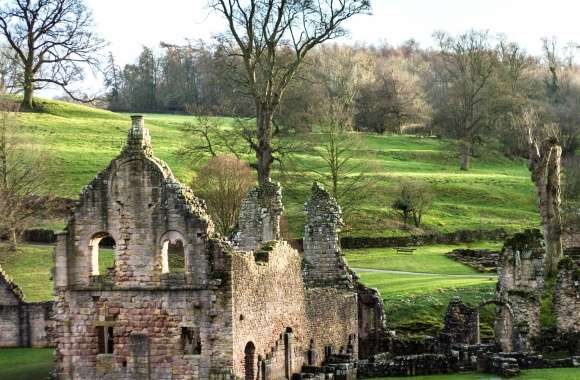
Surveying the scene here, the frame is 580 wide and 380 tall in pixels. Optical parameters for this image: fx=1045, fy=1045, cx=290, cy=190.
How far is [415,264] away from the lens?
53.2 metres

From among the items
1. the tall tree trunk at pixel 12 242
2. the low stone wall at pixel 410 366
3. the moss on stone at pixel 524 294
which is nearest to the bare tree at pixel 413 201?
the tall tree trunk at pixel 12 242

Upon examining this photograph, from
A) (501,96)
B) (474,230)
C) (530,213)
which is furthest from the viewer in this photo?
(501,96)

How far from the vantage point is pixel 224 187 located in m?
52.7

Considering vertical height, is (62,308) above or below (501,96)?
below

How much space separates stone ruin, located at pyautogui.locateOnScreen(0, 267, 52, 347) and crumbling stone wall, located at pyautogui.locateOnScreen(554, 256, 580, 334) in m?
17.6

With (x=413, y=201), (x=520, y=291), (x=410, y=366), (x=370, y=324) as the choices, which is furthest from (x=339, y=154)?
(x=410, y=366)

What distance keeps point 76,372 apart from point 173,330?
104 inches

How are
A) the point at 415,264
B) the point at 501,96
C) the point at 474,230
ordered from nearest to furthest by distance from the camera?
the point at 415,264, the point at 474,230, the point at 501,96

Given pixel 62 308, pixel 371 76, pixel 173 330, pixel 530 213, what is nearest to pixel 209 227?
pixel 173 330

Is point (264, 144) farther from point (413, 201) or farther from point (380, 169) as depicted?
point (380, 169)

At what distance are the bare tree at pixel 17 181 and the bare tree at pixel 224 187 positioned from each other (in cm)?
845

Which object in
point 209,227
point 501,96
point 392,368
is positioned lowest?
point 392,368

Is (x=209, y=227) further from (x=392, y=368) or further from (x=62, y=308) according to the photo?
(x=392, y=368)

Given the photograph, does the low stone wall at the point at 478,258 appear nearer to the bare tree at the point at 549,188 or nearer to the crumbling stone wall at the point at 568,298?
the bare tree at the point at 549,188
